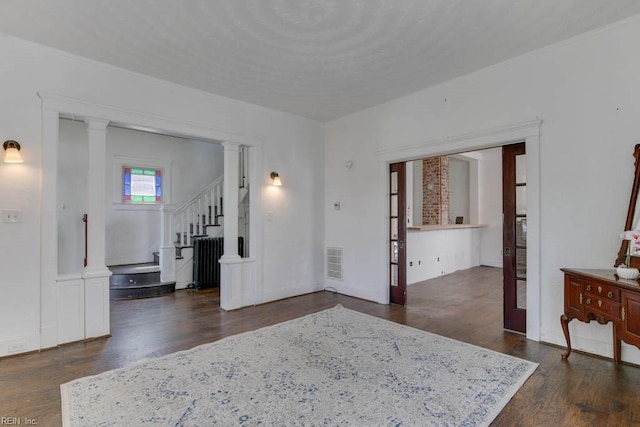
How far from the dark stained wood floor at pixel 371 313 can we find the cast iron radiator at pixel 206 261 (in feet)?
1.13

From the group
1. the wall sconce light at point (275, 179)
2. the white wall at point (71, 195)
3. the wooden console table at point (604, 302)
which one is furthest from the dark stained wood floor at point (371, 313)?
the white wall at point (71, 195)

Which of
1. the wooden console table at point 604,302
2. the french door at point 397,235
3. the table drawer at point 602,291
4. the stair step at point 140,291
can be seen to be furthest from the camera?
the stair step at point 140,291

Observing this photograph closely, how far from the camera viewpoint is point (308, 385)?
2.56m

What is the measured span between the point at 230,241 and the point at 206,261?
1713 mm

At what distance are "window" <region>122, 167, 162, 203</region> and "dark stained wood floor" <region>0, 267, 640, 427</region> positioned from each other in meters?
2.61

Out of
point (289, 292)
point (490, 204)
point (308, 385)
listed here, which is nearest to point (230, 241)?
point (289, 292)

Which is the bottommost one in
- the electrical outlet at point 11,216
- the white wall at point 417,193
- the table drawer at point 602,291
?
the table drawer at point 602,291

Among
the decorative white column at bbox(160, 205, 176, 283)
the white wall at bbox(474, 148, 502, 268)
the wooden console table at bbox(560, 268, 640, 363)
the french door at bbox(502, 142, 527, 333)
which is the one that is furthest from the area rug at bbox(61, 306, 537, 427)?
the white wall at bbox(474, 148, 502, 268)

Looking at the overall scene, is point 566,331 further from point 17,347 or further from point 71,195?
point 71,195

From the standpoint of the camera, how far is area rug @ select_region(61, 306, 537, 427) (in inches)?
84.9

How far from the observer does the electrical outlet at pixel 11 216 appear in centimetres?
317

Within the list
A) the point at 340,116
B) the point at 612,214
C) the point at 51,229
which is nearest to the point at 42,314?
the point at 51,229

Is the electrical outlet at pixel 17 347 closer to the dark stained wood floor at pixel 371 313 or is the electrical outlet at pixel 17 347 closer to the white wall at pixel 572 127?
the dark stained wood floor at pixel 371 313

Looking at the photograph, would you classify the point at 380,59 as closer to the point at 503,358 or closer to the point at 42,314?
the point at 503,358
